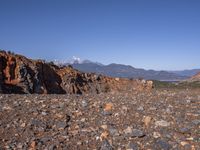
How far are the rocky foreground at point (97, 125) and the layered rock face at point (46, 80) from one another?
14837 millimetres

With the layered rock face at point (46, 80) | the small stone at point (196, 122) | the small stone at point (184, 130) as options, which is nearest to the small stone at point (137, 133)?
the small stone at point (184, 130)

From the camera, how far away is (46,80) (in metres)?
34.8

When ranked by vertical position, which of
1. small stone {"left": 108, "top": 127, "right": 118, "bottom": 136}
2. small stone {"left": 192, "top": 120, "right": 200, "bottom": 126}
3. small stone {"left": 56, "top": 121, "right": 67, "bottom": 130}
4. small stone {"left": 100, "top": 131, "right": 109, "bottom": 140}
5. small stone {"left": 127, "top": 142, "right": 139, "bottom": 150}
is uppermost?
small stone {"left": 192, "top": 120, "right": 200, "bottom": 126}

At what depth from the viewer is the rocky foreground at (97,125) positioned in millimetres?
10094

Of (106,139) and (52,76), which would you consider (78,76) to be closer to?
(52,76)

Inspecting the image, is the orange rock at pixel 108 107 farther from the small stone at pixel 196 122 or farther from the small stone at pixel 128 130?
the small stone at pixel 196 122

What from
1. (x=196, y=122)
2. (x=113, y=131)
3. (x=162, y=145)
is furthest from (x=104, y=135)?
(x=196, y=122)

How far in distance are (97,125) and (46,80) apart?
24.1 metres

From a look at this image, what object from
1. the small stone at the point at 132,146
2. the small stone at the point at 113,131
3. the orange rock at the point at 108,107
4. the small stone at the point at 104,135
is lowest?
the small stone at the point at 132,146

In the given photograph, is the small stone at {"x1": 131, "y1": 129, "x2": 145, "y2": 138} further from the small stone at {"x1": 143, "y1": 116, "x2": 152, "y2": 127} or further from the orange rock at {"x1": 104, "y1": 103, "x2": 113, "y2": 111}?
the orange rock at {"x1": 104, "y1": 103, "x2": 113, "y2": 111}

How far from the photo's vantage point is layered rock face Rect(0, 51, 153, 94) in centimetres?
3023

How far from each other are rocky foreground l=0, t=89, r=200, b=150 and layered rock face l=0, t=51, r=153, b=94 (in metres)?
14.8

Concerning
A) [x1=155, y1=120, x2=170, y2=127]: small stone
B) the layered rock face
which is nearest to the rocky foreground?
[x1=155, y1=120, x2=170, y2=127]: small stone

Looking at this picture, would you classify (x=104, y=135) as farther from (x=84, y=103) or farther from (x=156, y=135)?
(x=84, y=103)
